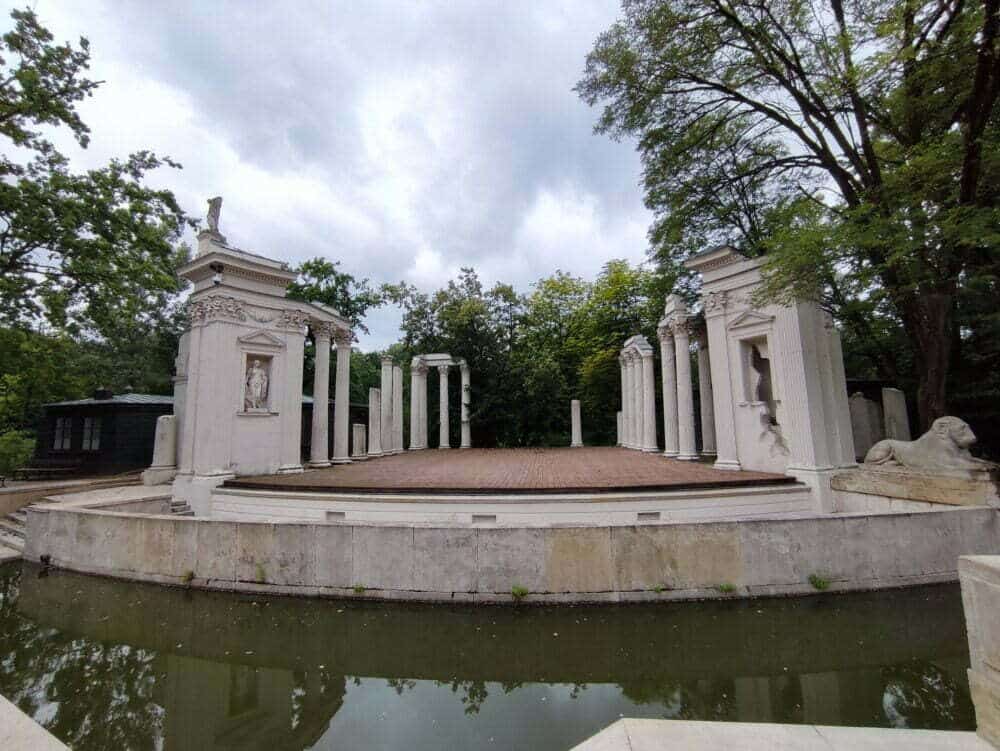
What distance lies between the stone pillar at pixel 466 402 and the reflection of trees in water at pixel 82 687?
20.1 m

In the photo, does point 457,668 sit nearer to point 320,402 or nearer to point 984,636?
point 984,636

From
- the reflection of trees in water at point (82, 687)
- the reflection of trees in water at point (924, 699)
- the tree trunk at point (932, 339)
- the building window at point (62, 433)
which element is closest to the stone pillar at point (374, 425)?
the building window at point (62, 433)

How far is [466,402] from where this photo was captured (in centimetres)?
2575

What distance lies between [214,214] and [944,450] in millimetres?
19169

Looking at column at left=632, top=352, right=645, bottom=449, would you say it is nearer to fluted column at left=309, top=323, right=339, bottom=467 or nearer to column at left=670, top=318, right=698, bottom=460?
column at left=670, top=318, right=698, bottom=460

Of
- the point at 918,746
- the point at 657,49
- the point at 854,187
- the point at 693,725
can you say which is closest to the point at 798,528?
the point at 918,746

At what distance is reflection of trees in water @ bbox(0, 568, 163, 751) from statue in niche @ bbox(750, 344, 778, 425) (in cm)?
1385

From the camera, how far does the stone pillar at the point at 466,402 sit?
83.5 feet

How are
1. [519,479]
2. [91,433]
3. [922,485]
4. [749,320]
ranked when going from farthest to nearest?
1. [91,433]
2. [749,320]
3. [519,479]
4. [922,485]

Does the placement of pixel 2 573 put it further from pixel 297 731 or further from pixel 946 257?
pixel 946 257

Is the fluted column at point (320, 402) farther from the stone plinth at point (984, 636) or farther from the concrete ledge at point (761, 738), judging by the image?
the stone plinth at point (984, 636)

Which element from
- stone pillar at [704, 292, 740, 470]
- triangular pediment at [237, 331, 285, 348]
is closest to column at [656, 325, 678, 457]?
stone pillar at [704, 292, 740, 470]

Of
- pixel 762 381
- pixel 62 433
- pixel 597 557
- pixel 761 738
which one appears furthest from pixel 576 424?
pixel 62 433

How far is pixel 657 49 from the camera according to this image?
11.5m
